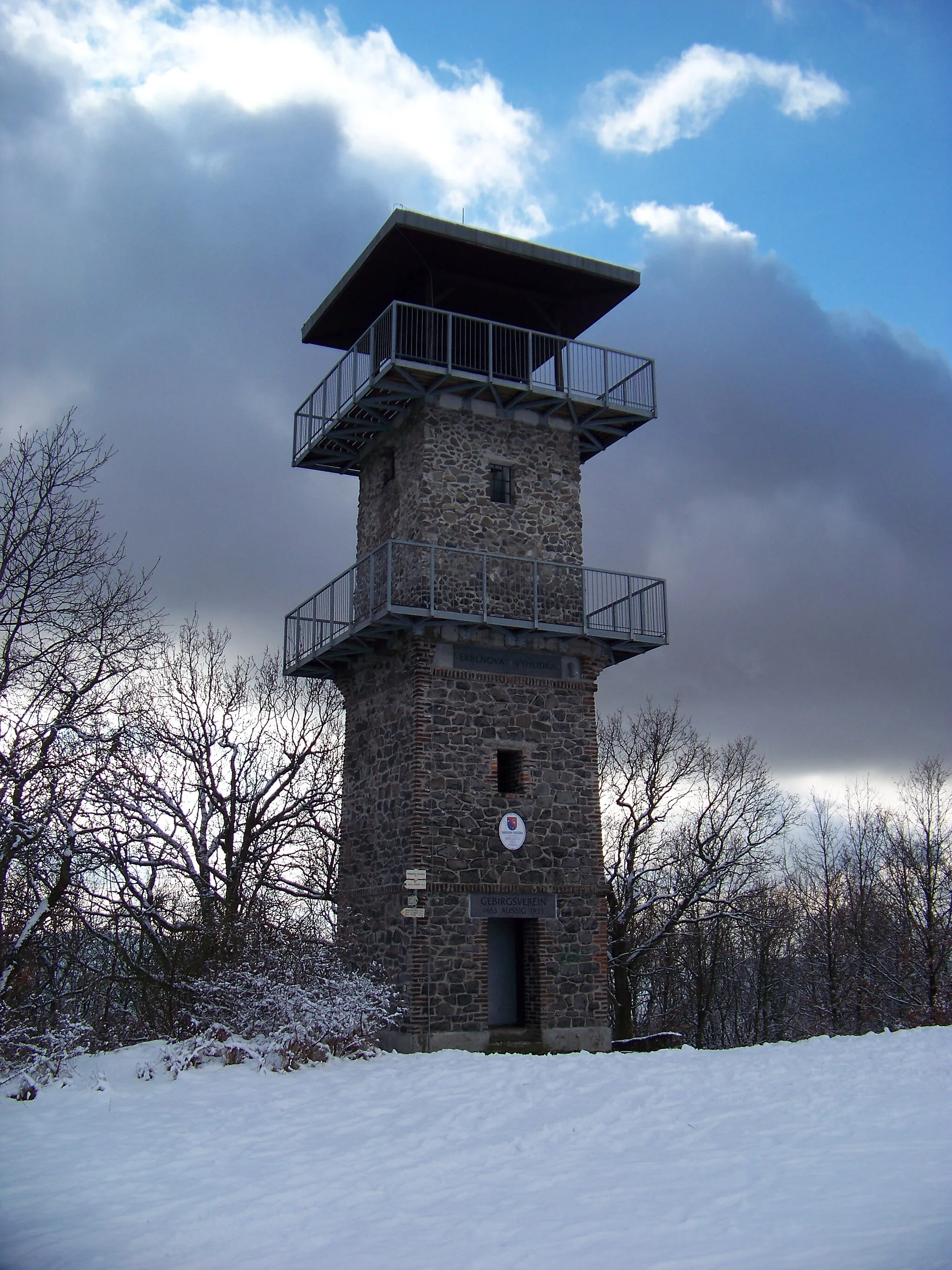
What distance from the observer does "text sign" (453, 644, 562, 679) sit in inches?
719

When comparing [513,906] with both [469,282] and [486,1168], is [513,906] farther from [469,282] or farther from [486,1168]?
[469,282]

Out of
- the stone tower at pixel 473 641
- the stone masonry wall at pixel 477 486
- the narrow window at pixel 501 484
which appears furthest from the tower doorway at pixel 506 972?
the narrow window at pixel 501 484

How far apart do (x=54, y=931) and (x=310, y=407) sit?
1213 cm

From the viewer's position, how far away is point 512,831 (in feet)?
58.6

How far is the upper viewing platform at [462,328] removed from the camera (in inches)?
747

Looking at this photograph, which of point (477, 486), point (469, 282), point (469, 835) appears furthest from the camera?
point (469, 282)

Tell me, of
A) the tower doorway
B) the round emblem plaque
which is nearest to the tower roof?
the round emblem plaque

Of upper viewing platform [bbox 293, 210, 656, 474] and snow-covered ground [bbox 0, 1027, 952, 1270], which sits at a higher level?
upper viewing platform [bbox 293, 210, 656, 474]

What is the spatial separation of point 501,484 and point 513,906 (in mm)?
7476

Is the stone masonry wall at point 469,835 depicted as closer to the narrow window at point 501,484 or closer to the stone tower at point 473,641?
the stone tower at point 473,641

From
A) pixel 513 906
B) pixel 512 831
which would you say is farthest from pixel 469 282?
pixel 513 906

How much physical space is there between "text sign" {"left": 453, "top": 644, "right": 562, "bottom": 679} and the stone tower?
0.04 m

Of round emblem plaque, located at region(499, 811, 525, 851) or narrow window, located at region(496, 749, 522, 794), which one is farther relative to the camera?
narrow window, located at region(496, 749, 522, 794)

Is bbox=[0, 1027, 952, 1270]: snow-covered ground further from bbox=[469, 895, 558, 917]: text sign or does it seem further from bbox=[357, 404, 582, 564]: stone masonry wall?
bbox=[357, 404, 582, 564]: stone masonry wall
